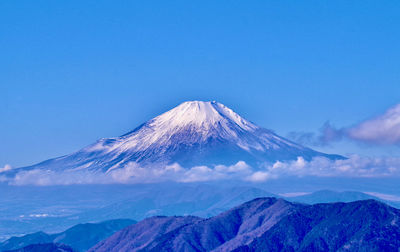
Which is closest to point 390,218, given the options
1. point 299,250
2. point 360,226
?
point 360,226

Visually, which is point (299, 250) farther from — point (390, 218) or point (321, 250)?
point (390, 218)

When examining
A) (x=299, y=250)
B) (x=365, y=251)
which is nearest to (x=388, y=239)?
(x=365, y=251)

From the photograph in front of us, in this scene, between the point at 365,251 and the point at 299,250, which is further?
the point at 299,250

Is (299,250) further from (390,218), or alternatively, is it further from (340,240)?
(390,218)

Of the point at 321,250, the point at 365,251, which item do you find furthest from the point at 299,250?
the point at 365,251

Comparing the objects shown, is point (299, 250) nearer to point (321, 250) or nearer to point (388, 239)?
point (321, 250)
